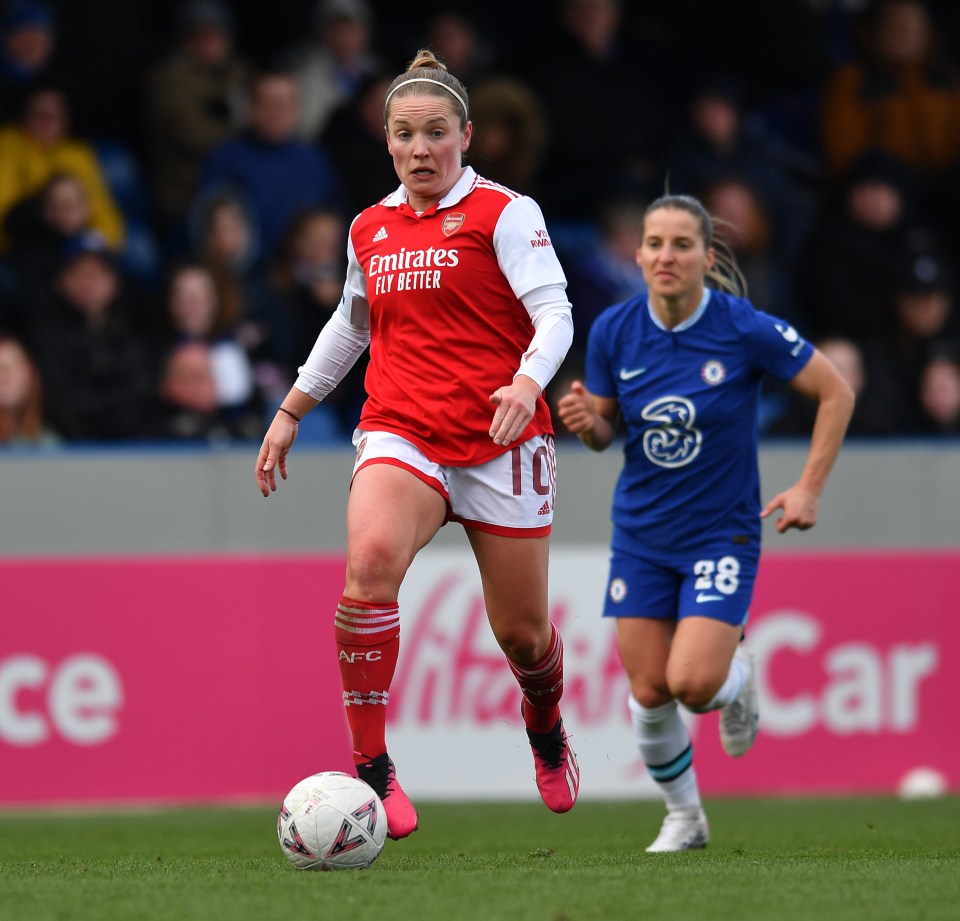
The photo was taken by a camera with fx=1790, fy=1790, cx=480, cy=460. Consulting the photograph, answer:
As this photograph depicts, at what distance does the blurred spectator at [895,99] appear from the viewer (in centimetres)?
1237

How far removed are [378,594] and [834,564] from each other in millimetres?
4818

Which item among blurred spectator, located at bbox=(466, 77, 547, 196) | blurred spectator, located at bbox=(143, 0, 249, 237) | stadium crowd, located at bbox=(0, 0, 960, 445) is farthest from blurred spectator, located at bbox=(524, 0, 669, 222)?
blurred spectator, located at bbox=(143, 0, 249, 237)

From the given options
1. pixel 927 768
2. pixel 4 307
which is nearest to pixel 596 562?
pixel 927 768

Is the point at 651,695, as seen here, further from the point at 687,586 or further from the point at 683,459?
the point at 683,459

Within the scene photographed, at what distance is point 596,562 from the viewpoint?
9516 mm

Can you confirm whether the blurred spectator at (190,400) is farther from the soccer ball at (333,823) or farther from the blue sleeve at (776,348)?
the soccer ball at (333,823)

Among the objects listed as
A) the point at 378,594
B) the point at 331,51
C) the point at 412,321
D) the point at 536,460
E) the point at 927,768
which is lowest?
the point at 927,768

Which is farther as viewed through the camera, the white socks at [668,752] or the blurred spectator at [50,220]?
the blurred spectator at [50,220]

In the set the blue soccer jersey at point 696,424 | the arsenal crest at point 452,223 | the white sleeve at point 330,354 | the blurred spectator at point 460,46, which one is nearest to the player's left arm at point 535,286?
the arsenal crest at point 452,223

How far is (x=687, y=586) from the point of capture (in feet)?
21.2

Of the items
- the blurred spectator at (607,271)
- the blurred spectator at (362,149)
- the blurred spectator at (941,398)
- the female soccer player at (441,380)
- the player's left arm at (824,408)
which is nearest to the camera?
the female soccer player at (441,380)

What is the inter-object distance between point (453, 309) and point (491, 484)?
0.56 m

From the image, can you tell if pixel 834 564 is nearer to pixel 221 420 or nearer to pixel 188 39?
pixel 221 420

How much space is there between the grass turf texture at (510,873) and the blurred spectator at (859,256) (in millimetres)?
4137
